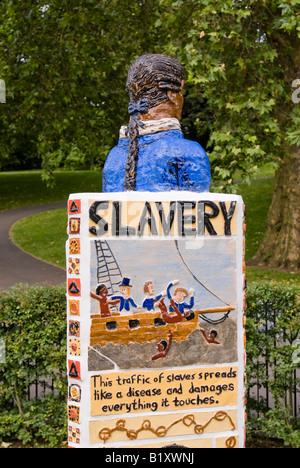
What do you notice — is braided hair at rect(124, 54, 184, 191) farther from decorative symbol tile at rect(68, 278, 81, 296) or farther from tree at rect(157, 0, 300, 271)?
tree at rect(157, 0, 300, 271)

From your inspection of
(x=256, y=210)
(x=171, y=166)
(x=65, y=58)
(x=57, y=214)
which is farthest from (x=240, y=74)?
(x=57, y=214)

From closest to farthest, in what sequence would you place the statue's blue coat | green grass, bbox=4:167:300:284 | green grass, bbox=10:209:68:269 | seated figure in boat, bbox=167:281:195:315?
seated figure in boat, bbox=167:281:195:315 < the statue's blue coat < green grass, bbox=4:167:300:284 < green grass, bbox=10:209:68:269

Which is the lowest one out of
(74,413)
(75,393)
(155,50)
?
(74,413)

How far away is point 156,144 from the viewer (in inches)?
168

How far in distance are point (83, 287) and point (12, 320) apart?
250cm

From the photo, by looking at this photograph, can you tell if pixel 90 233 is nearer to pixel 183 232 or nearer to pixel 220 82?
pixel 183 232

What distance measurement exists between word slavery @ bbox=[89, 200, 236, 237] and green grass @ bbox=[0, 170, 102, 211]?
Answer: 2295cm

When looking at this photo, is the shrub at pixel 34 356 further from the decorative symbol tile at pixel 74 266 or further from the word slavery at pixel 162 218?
the word slavery at pixel 162 218

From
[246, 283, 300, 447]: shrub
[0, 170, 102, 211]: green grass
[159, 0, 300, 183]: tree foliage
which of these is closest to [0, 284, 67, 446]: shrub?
[246, 283, 300, 447]: shrub

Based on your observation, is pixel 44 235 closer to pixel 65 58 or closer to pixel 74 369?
pixel 65 58

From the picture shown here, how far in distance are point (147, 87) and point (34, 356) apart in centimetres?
302

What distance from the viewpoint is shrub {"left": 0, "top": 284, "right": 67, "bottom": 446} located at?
6012mm

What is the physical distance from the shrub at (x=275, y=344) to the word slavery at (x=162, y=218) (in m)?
2.16
